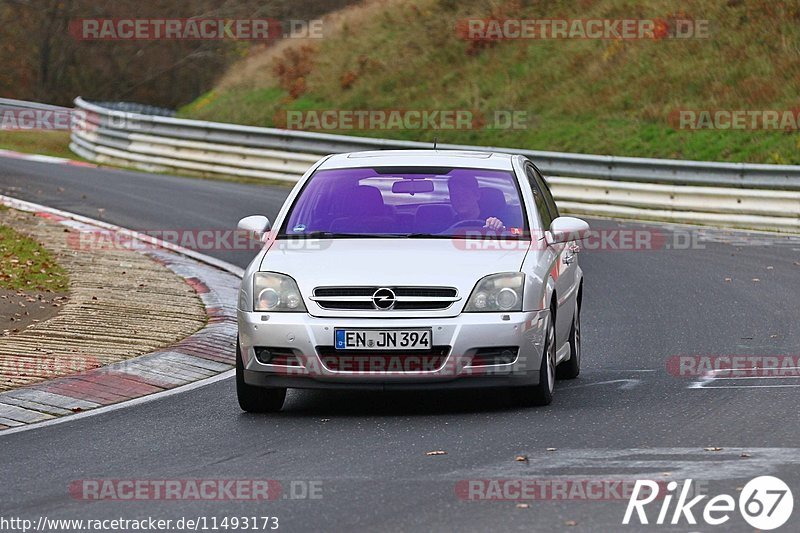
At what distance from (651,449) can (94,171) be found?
21.5 metres

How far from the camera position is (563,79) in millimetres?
31359

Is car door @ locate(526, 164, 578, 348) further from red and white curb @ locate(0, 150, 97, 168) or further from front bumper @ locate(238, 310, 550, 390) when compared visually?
red and white curb @ locate(0, 150, 97, 168)

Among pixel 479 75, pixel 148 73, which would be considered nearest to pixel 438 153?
pixel 479 75

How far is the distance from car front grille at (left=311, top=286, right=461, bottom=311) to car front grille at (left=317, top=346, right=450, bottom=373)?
263 millimetres

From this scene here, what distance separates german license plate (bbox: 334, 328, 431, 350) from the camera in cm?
872

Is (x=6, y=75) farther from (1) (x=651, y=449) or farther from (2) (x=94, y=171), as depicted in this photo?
(1) (x=651, y=449)

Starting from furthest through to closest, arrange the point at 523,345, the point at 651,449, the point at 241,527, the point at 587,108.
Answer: the point at 587,108 → the point at 523,345 → the point at 651,449 → the point at 241,527

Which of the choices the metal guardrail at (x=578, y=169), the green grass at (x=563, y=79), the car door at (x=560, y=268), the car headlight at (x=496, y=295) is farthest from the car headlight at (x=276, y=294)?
the green grass at (x=563, y=79)

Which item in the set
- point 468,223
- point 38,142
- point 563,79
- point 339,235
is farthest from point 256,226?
point 38,142

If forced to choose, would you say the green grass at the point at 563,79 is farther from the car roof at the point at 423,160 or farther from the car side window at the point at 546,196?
the car roof at the point at 423,160

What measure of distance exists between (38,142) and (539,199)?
2590 cm

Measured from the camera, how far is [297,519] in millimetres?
6328

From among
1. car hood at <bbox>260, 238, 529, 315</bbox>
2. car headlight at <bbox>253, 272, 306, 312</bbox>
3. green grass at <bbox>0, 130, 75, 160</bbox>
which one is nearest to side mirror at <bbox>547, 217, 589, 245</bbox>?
car hood at <bbox>260, 238, 529, 315</bbox>

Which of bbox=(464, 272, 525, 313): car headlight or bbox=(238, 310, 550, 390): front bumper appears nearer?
bbox=(238, 310, 550, 390): front bumper
